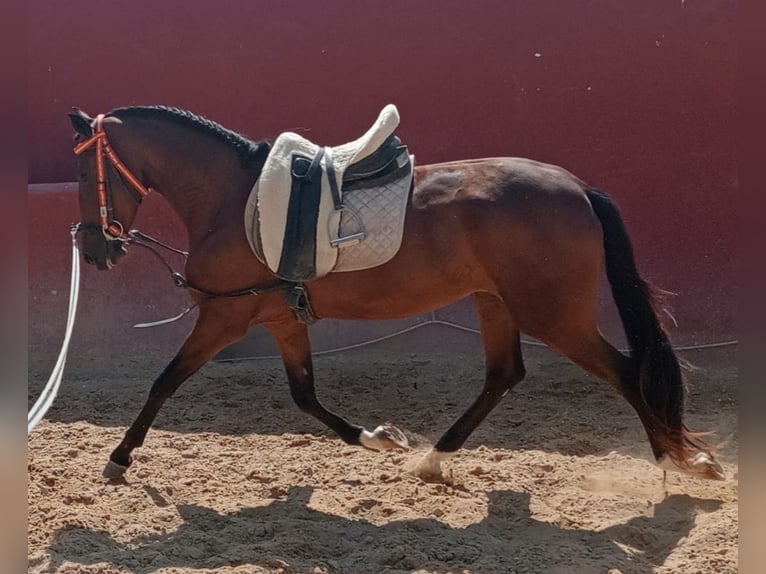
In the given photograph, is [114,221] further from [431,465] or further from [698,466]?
[698,466]

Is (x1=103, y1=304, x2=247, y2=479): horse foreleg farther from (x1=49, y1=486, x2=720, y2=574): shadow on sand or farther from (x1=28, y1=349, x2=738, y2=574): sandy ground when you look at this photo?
(x1=49, y1=486, x2=720, y2=574): shadow on sand

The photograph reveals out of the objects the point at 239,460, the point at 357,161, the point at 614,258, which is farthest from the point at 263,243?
the point at 614,258

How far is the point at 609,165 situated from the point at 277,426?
298 centimetres

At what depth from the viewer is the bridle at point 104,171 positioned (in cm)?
391

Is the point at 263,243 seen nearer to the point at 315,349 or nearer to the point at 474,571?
the point at 474,571

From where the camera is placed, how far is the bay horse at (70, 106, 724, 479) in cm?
373

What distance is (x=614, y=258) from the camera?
3.89m

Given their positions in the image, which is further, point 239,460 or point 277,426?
point 277,426

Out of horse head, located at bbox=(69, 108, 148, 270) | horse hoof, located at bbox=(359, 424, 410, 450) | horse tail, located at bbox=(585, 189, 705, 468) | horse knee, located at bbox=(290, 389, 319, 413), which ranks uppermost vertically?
horse head, located at bbox=(69, 108, 148, 270)

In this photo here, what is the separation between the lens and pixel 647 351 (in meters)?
3.78

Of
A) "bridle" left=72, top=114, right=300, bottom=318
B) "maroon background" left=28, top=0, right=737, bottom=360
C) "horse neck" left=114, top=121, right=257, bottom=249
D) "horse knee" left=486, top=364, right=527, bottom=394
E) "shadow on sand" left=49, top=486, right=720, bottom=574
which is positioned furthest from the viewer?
"maroon background" left=28, top=0, right=737, bottom=360

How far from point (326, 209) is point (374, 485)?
4.40 feet

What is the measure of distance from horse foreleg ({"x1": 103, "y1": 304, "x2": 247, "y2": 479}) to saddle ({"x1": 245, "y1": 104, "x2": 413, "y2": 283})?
0.38 m

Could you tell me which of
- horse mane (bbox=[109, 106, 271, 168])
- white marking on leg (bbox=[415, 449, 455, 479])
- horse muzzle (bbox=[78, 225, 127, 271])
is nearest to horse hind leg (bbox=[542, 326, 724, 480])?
white marking on leg (bbox=[415, 449, 455, 479])
